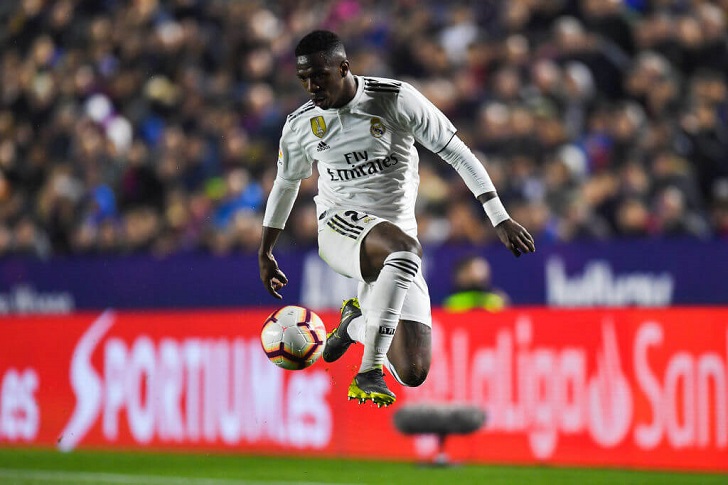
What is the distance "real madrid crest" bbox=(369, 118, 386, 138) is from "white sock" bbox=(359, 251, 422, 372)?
671 millimetres

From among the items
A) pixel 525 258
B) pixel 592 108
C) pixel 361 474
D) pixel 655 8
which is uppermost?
pixel 655 8

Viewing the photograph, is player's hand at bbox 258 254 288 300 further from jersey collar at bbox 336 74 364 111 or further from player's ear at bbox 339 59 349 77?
player's ear at bbox 339 59 349 77

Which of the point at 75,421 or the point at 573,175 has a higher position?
the point at 573,175

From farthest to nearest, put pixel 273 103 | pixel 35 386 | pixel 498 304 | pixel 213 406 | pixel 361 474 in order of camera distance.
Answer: pixel 273 103 → pixel 35 386 → pixel 213 406 → pixel 498 304 → pixel 361 474

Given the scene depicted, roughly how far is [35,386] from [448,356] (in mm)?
4644

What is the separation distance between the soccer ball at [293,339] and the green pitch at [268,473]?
3.39 metres

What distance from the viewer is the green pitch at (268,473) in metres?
11.1

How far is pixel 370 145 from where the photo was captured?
7336 millimetres

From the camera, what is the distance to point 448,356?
1249 cm

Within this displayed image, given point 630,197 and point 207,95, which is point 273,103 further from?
point 630,197

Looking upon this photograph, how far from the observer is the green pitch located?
1109cm

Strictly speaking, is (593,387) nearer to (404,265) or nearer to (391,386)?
Answer: (391,386)

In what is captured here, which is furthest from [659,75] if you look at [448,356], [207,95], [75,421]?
[75,421]

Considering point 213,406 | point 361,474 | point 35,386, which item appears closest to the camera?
point 361,474
